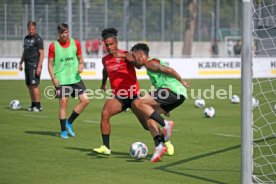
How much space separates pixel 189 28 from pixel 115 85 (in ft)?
103

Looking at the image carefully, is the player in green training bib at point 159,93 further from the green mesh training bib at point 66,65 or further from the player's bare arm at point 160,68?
the green mesh training bib at point 66,65

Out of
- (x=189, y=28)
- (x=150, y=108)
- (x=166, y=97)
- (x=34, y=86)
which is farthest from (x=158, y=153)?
(x=189, y=28)

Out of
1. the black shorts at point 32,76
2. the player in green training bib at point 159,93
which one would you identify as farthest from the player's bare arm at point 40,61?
the player in green training bib at point 159,93

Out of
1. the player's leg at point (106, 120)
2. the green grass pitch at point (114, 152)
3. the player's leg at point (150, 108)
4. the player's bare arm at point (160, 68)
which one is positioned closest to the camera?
the green grass pitch at point (114, 152)

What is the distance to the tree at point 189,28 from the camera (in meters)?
42.1

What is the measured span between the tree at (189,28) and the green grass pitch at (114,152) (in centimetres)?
2308

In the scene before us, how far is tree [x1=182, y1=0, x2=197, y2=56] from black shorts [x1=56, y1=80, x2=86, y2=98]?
1125 inches

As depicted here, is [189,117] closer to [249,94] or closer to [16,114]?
[16,114]

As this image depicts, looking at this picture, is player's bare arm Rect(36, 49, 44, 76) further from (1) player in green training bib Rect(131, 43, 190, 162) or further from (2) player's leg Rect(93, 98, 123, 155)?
(2) player's leg Rect(93, 98, 123, 155)

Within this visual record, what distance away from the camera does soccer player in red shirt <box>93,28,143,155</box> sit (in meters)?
11.3

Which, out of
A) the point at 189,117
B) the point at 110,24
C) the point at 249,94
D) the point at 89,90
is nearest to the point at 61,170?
the point at 249,94

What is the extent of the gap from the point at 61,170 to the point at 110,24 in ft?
91.6

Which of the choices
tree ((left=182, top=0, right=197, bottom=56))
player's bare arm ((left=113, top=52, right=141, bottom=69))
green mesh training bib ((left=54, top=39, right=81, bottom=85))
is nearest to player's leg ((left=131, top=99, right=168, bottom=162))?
player's bare arm ((left=113, top=52, right=141, bottom=69))

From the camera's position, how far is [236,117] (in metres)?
17.7
